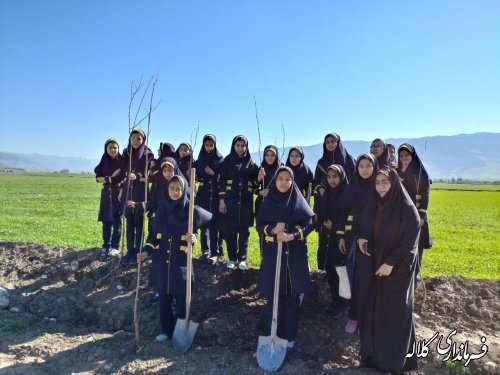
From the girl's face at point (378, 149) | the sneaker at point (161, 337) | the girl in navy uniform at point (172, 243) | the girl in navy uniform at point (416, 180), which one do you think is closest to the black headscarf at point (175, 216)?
the girl in navy uniform at point (172, 243)

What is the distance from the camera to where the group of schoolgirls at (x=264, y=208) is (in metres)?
4.81

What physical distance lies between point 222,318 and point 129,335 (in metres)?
1.36

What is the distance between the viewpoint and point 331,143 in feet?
20.6

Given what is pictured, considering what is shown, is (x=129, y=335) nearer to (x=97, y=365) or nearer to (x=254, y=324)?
(x=97, y=365)

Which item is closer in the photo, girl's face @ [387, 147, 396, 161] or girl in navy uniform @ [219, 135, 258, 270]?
girl in navy uniform @ [219, 135, 258, 270]

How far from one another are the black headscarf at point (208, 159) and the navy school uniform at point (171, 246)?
1824 mm

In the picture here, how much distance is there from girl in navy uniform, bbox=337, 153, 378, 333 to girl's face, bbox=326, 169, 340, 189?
37 centimetres

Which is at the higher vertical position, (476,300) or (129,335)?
(476,300)

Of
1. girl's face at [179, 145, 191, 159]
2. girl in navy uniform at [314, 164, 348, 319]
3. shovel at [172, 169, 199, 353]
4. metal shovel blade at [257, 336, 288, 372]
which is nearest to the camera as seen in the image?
metal shovel blade at [257, 336, 288, 372]

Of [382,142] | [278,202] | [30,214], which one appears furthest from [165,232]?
[30,214]

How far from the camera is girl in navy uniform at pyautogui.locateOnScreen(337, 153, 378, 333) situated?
16.9ft

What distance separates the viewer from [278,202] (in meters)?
4.78

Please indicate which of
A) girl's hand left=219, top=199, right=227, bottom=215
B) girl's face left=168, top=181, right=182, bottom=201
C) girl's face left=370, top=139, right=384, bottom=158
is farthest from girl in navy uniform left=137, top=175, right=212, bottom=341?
girl's face left=370, top=139, right=384, bottom=158

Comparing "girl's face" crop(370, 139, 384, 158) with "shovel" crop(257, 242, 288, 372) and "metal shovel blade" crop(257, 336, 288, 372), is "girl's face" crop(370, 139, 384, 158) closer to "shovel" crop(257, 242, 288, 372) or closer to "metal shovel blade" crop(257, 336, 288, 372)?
"shovel" crop(257, 242, 288, 372)
